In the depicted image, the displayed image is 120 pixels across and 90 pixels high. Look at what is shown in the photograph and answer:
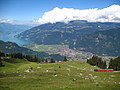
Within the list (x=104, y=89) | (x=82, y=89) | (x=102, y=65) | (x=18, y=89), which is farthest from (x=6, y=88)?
(x=102, y=65)

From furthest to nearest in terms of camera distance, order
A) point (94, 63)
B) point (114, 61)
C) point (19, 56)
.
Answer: point (19, 56) < point (94, 63) < point (114, 61)

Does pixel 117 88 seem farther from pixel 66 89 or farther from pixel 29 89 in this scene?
pixel 29 89

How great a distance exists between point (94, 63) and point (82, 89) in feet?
327

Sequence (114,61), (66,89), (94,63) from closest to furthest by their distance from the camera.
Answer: (66,89) < (114,61) < (94,63)

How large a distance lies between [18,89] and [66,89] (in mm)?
6763

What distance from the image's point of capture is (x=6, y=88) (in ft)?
108

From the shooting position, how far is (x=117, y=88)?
33375 millimetres

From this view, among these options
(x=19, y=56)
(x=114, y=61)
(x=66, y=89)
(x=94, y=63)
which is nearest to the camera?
(x=66, y=89)

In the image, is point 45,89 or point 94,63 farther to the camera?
point 94,63

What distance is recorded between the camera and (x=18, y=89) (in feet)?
105

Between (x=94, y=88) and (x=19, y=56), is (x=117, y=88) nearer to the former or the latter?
(x=94, y=88)

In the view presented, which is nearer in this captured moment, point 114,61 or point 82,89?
point 82,89

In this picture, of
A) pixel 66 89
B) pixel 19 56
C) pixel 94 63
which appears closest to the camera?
pixel 66 89

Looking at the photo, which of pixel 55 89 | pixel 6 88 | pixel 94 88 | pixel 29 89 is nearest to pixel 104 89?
pixel 94 88
